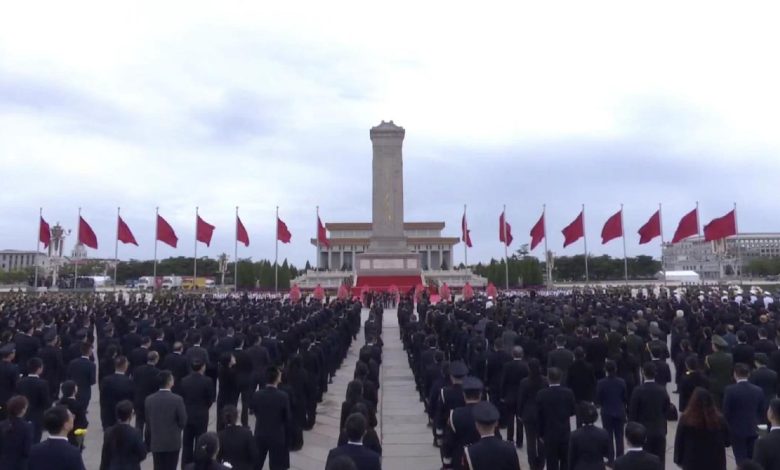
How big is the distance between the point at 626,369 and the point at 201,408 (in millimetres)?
6036

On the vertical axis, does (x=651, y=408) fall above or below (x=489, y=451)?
below

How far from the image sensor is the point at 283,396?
6.34 metres

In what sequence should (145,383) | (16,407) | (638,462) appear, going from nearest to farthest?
(638,462)
(16,407)
(145,383)

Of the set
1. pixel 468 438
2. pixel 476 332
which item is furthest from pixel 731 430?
pixel 476 332

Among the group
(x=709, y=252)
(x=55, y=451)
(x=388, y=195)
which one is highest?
(x=388, y=195)

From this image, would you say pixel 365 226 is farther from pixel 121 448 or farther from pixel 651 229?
pixel 121 448

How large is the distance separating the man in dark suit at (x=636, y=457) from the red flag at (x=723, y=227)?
83.6ft

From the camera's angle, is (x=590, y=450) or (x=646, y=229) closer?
(x=590, y=450)

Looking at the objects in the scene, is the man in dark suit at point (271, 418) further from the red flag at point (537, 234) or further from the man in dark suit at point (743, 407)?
the red flag at point (537, 234)

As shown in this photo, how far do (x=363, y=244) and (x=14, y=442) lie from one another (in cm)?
7358

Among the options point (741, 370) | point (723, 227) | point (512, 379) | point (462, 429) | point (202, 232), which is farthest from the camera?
point (202, 232)

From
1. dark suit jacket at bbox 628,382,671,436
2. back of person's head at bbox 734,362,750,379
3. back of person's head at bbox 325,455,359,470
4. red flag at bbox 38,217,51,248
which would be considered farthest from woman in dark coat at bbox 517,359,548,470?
red flag at bbox 38,217,51,248

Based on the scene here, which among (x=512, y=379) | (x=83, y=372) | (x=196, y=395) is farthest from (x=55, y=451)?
(x=512, y=379)

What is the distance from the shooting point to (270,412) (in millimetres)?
6309
